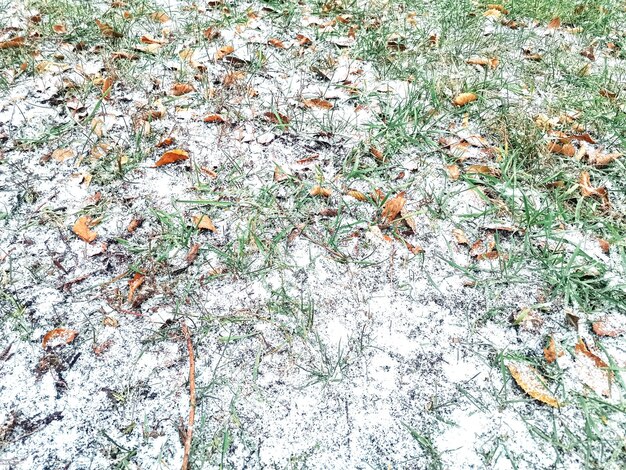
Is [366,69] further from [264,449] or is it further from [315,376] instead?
[264,449]

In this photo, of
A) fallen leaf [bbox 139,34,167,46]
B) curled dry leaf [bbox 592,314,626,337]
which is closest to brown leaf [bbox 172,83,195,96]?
Result: fallen leaf [bbox 139,34,167,46]

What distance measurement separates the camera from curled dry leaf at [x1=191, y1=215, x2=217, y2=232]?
73.3 inches

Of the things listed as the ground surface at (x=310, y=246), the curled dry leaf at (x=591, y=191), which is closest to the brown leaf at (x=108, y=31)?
the ground surface at (x=310, y=246)

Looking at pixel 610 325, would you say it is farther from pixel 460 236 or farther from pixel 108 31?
pixel 108 31

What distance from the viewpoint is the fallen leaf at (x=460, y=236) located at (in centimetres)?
184

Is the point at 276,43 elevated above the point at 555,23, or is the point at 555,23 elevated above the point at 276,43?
the point at 555,23

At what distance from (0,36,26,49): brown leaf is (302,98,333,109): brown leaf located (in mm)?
1837

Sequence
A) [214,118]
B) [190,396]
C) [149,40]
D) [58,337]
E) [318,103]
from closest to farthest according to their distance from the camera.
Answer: [190,396], [58,337], [214,118], [318,103], [149,40]

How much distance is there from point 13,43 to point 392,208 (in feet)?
8.34

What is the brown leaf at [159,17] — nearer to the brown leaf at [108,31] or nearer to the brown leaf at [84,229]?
the brown leaf at [108,31]

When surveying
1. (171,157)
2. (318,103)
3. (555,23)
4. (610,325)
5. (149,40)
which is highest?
(555,23)

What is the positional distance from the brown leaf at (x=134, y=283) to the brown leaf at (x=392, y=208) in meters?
1.03

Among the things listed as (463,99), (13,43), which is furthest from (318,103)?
(13,43)

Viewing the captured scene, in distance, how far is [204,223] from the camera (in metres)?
1.87
